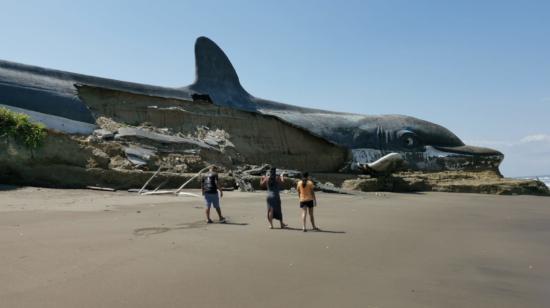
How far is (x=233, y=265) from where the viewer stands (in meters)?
4.63

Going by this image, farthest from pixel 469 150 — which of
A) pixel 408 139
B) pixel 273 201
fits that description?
pixel 273 201

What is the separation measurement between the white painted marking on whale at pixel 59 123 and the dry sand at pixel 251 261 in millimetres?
6426

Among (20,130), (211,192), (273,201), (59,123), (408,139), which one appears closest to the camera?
(273,201)

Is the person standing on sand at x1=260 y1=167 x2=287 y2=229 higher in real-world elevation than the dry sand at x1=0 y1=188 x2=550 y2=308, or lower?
higher

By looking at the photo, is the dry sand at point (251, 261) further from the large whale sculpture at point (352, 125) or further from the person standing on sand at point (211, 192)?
the large whale sculpture at point (352, 125)

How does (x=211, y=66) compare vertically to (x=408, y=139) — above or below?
above

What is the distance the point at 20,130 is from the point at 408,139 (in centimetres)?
1958

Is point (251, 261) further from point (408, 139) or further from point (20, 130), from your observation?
point (408, 139)

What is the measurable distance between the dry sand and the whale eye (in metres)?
17.7

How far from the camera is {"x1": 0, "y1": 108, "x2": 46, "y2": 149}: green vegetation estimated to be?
39.8 ft

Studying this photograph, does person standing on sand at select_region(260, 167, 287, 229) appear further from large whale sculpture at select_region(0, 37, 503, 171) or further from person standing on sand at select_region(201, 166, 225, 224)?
large whale sculpture at select_region(0, 37, 503, 171)

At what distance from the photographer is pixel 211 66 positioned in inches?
960

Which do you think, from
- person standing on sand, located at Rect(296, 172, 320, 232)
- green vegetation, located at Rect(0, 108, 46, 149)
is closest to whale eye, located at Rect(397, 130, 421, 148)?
green vegetation, located at Rect(0, 108, 46, 149)

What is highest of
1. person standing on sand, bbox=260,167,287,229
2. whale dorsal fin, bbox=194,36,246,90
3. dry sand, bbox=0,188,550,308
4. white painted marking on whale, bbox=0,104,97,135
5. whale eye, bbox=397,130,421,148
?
whale dorsal fin, bbox=194,36,246,90
